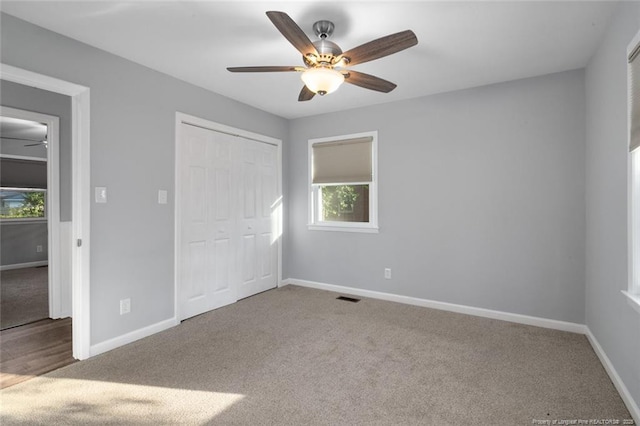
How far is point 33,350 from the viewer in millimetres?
2758

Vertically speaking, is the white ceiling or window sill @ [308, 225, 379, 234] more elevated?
the white ceiling

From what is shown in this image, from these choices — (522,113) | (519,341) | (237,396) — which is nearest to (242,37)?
(237,396)

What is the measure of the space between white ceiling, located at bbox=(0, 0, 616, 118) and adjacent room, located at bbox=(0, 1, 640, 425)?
22 mm

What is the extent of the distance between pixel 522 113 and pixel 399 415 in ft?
10.0

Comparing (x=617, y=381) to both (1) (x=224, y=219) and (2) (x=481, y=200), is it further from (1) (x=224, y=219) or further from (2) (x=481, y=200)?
(1) (x=224, y=219)

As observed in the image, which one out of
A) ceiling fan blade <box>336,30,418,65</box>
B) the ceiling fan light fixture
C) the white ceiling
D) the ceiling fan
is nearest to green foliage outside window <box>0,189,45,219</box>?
the white ceiling

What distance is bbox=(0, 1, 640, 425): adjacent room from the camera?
2.09m

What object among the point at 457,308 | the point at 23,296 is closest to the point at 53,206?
the point at 23,296

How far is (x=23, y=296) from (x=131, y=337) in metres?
2.63

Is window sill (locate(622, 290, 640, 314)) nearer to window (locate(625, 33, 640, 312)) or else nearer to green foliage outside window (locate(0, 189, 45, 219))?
window (locate(625, 33, 640, 312))

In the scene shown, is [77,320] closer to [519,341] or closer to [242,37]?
[242,37]

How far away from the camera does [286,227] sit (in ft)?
16.1

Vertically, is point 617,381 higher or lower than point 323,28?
lower

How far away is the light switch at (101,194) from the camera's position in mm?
2703
